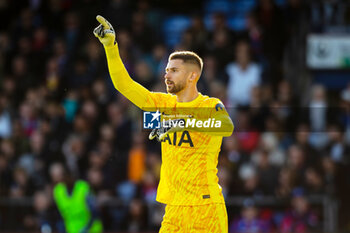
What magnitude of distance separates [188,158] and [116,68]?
0.95m

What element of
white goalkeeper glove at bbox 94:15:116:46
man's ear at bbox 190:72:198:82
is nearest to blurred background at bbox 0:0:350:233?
man's ear at bbox 190:72:198:82

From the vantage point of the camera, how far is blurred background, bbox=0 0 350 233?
11.9 meters

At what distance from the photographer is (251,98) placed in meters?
12.6

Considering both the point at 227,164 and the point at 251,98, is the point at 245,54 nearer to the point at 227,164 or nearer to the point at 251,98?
the point at 251,98

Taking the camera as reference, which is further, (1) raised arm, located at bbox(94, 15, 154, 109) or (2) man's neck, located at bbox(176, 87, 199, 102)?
(2) man's neck, located at bbox(176, 87, 199, 102)

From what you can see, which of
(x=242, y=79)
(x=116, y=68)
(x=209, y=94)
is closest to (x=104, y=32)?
(x=116, y=68)

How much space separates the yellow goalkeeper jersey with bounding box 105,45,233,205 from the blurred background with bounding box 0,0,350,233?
19.2ft

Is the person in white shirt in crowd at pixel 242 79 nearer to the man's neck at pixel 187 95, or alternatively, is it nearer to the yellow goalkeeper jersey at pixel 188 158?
the man's neck at pixel 187 95

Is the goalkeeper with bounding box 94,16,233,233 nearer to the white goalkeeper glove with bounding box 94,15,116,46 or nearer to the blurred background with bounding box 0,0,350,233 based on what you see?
the white goalkeeper glove with bounding box 94,15,116,46

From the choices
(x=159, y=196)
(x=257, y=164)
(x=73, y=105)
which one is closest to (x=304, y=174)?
(x=257, y=164)

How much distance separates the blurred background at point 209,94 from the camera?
11.9 metres

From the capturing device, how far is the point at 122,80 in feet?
19.2

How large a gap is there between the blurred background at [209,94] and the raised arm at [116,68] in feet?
19.8

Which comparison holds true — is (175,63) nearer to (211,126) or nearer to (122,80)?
(122,80)
